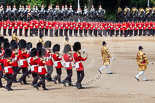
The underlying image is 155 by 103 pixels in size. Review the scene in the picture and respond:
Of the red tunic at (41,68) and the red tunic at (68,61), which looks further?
the red tunic at (68,61)

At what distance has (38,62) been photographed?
72.0ft

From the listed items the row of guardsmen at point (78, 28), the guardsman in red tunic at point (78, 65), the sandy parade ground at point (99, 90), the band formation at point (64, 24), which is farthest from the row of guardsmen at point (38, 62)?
the band formation at point (64, 24)

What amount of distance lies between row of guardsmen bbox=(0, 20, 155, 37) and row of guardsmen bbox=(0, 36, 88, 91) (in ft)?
67.7

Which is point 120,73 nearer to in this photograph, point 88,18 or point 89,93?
point 89,93

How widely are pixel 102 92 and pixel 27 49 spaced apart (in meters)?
4.89

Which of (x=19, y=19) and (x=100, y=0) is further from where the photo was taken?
(x=100, y=0)

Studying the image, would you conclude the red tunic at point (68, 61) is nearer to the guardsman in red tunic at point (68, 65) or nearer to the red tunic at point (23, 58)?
the guardsman in red tunic at point (68, 65)

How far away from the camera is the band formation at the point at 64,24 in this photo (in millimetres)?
45812

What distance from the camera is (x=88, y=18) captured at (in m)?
50.3

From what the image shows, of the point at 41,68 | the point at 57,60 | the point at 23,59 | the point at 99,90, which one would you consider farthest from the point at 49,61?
the point at 99,90

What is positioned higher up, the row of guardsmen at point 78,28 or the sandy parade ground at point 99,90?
the row of guardsmen at point 78,28

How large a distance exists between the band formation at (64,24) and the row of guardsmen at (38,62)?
20.8 meters

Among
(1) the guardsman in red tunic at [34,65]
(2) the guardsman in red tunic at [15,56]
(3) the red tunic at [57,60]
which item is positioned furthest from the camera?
(2) the guardsman in red tunic at [15,56]

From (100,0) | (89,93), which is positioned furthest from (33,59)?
(100,0)
